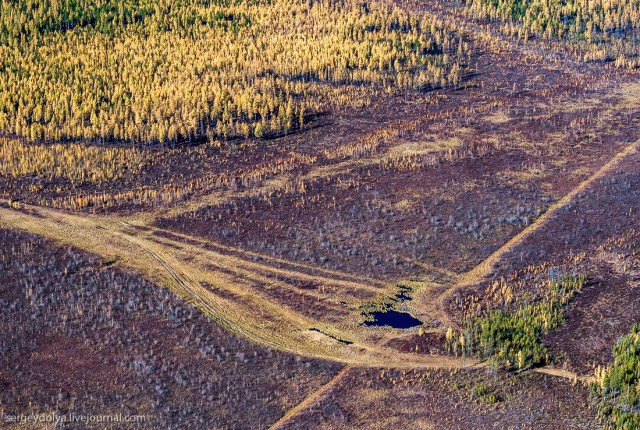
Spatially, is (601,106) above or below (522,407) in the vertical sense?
above

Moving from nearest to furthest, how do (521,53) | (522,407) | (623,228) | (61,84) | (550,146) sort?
1. (522,407)
2. (623,228)
3. (550,146)
4. (61,84)
5. (521,53)

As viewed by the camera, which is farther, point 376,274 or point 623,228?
point 623,228

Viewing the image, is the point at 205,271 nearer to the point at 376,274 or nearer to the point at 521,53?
the point at 376,274

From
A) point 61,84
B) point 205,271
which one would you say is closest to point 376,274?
point 205,271

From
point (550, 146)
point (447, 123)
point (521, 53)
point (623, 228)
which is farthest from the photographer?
point (521, 53)

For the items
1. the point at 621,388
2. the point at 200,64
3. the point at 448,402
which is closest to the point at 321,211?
the point at 448,402

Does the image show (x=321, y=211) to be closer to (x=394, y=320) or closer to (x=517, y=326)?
(x=394, y=320)
